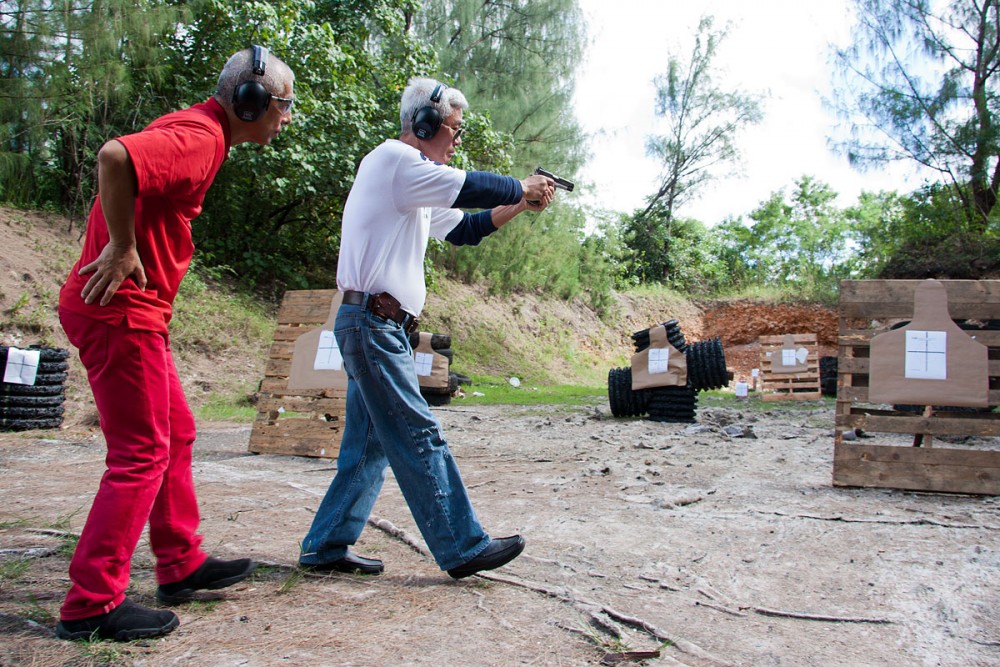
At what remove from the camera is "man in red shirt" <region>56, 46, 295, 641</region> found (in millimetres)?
2219

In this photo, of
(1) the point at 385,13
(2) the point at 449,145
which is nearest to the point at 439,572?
(2) the point at 449,145

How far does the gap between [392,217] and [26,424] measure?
6.89 metres

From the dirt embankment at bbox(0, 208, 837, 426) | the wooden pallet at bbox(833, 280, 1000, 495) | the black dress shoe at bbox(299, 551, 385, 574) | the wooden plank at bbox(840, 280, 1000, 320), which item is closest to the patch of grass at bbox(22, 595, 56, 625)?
the black dress shoe at bbox(299, 551, 385, 574)

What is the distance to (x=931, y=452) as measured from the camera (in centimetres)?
512

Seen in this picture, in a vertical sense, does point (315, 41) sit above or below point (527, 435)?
above

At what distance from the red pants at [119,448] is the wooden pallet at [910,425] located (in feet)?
14.9

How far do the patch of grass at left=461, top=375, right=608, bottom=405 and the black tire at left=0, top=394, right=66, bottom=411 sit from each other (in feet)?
21.4

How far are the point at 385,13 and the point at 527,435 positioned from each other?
38.9ft

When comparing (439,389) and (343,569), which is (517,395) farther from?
(343,569)

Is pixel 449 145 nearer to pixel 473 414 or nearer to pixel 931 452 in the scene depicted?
pixel 931 452

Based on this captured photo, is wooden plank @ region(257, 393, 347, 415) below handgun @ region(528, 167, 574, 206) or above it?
below

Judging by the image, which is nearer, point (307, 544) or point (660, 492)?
point (307, 544)

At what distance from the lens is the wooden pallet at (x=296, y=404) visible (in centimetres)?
648

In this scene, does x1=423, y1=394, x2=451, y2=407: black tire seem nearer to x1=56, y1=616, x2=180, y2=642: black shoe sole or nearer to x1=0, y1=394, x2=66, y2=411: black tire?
x1=0, y1=394, x2=66, y2=411: black tire
